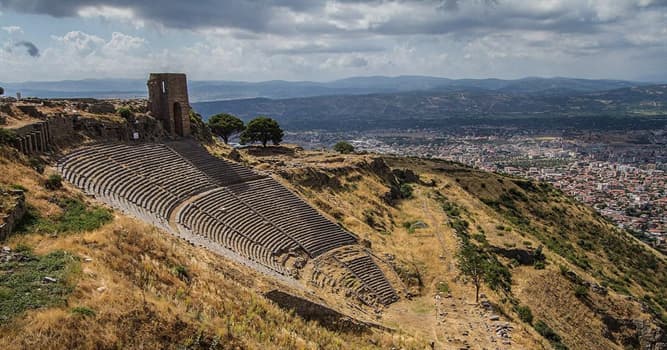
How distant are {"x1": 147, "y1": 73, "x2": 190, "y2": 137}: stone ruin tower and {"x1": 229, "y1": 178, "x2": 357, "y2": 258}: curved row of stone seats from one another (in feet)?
32.0

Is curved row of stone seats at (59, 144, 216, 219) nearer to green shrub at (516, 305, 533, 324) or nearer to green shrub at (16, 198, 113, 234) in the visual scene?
green shrub at (16, 198, 113, 234)

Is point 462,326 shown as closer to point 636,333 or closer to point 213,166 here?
point 636,333

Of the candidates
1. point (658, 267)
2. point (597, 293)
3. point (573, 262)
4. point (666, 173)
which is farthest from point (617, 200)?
point (597, 293)

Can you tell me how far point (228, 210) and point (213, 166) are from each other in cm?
624

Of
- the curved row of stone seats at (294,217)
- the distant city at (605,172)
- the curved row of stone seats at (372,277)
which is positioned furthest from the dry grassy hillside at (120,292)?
the distant city at (605,172)

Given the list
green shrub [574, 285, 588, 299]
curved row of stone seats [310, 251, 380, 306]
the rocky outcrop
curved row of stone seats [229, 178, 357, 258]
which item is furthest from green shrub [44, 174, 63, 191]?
the rocky outcrop

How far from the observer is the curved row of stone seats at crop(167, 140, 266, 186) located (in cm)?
3419

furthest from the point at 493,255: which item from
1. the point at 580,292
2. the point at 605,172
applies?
the point at 605,172

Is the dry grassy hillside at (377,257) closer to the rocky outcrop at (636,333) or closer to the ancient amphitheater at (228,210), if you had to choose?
the rocky outcrop at (636,333)

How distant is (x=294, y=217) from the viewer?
32.8 m

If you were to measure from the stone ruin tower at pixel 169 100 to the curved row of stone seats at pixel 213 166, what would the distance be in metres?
2.94

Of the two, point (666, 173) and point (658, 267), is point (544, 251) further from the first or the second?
point (666, 173)

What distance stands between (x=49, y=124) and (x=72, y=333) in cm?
2194

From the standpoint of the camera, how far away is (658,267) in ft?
172
